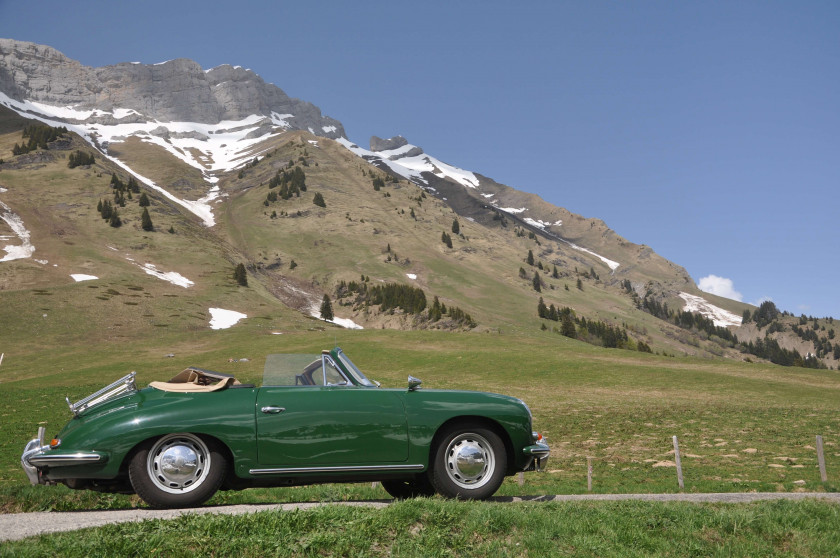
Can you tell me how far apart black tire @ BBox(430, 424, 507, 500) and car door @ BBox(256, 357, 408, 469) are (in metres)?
0.60

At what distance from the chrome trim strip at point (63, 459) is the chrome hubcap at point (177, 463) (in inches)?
24.5

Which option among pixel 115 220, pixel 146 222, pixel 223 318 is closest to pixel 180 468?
pixel 223 318

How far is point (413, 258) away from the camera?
578ft

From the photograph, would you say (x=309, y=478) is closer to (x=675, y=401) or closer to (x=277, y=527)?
(x=277, y=527)

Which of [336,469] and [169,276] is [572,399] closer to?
[336,469]

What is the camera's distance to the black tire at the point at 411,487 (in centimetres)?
856

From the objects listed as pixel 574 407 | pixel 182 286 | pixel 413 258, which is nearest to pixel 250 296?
pixel 182 286

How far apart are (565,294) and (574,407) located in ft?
518

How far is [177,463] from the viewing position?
704cm

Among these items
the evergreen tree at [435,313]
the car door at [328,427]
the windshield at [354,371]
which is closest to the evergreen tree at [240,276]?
the evergreen tree at [435,313]

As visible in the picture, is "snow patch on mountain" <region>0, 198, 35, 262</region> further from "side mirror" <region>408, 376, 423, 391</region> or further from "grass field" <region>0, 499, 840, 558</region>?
"grass field" <region>0, 499, 840, 558</region>

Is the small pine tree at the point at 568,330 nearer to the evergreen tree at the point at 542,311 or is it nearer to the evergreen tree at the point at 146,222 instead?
the evergreen tree at the point at 542,311

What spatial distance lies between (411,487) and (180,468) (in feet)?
11.7

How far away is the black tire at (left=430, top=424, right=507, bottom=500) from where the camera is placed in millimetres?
7750
